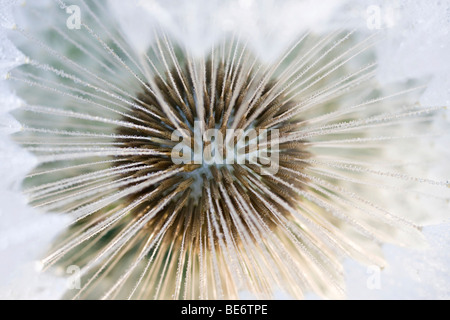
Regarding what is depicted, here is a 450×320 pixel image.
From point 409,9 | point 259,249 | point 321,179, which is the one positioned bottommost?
point 259,249

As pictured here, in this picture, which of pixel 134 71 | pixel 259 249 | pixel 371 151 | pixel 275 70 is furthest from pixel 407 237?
pixel 134 71

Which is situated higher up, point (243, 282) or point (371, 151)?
point (371, 151)

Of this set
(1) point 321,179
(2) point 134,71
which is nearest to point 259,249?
(1) point 321,179

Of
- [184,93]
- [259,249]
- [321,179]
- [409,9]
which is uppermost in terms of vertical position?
[409,9]

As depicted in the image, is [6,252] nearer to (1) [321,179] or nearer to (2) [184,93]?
(2) [184,93]
